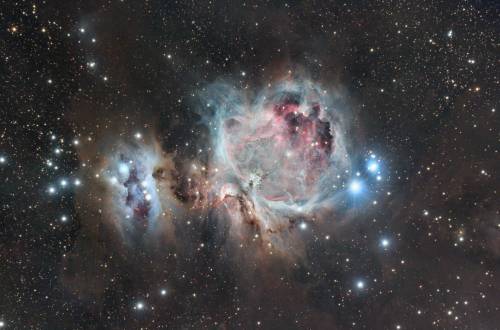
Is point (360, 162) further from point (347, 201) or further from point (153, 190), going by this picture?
point (153, 190)

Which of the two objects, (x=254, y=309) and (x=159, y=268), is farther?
(x=254, y=309)

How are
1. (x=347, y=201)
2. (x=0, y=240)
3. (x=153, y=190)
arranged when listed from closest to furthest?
1. (x=0, y=240)
2. (x=153, y=190)
3. (x=347, y=201)

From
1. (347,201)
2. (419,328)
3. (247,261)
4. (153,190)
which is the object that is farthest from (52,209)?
(419,328)

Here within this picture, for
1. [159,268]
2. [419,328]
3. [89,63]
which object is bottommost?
[419,328]

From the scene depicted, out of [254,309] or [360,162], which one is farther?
[254,309]

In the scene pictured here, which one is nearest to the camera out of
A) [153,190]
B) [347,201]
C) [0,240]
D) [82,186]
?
[0,240]

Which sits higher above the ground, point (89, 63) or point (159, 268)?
point (89, 63)

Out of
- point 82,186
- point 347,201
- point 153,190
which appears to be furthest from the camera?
point 347,201

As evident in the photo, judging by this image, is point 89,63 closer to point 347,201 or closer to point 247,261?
point 247,261

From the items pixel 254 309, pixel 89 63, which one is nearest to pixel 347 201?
pixel 254 309
